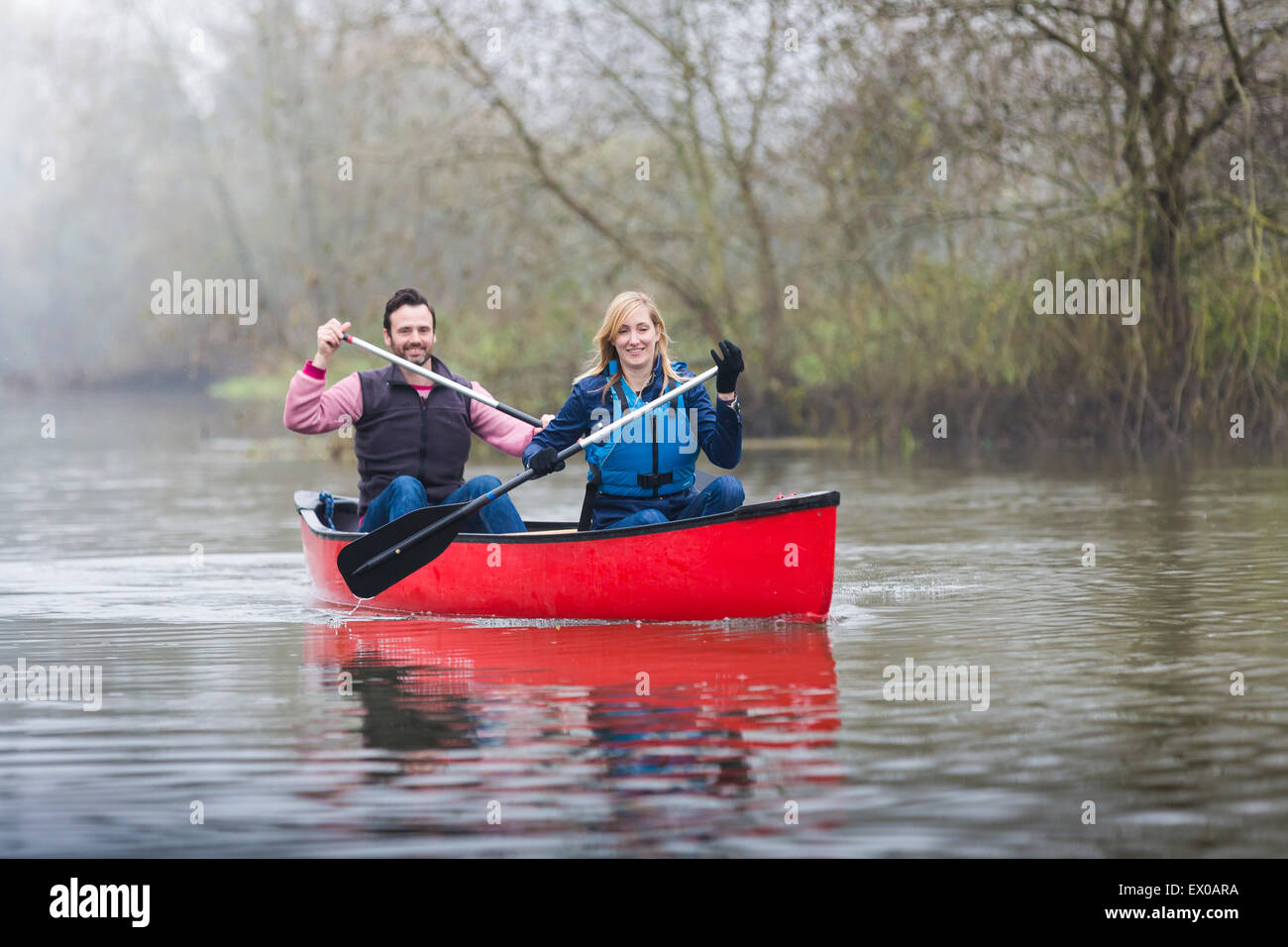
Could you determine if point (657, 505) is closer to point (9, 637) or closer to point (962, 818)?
point (9, 637)

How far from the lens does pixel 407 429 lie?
8062mm

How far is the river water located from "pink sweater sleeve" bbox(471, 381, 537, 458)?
3.08ft

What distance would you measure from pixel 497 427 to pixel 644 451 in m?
1.18

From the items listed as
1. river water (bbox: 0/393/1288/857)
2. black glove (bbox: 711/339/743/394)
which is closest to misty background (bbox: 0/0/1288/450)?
river water (bbox: 0/393/1288/857)

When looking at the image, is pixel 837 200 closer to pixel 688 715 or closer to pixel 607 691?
pixel 607 691

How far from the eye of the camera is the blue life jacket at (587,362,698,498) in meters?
7.37

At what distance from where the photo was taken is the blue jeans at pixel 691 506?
23.9 feet

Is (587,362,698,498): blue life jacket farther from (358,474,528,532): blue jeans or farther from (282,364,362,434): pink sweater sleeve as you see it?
(282,364,362,434): pink sweater sleeve

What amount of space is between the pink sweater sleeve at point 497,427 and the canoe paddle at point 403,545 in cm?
64

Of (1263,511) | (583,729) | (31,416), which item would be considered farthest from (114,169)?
(583,729)

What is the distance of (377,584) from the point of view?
25.7ft

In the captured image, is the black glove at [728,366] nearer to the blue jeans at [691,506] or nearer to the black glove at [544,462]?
the blue jeans at [691,506]

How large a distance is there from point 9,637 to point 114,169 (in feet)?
86.1

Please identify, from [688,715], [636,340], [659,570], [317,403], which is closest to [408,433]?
[317,403]
